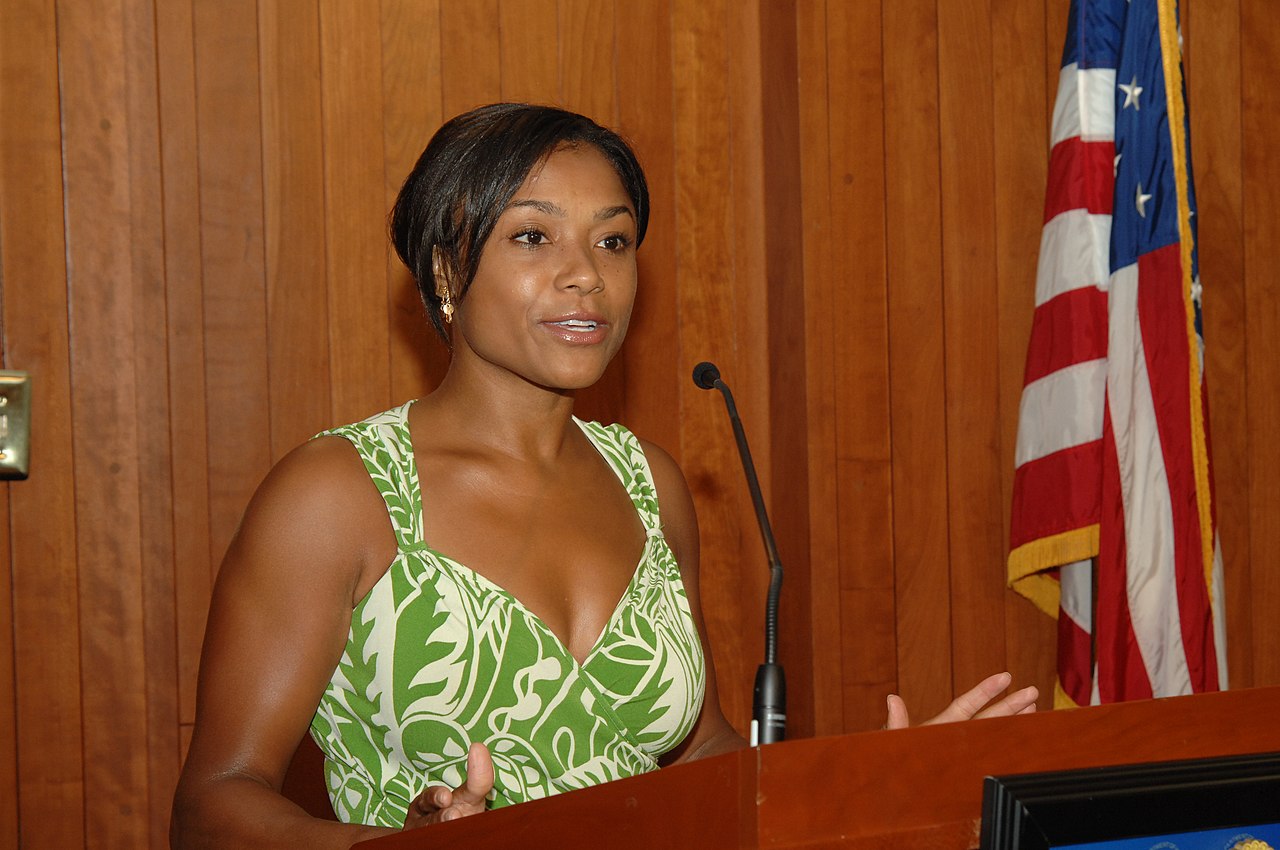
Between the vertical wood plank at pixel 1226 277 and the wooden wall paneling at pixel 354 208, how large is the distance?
6.06 feet

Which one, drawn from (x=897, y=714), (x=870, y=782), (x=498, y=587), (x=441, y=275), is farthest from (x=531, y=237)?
(x=870, y=782)

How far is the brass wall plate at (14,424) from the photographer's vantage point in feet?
8.23

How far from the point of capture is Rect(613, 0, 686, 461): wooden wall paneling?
9.64ft

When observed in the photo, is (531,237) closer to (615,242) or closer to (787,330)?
(615,242)

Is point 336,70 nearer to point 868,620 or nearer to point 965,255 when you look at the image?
point 965,255

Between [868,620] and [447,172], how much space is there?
5.50 ft

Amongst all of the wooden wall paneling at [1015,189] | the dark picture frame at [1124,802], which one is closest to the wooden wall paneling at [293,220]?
the wooden wall paneling at [1015,189]

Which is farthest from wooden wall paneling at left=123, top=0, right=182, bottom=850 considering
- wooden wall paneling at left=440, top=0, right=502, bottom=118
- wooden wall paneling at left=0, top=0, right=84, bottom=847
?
wooden wall paneling at left=440, top=0, right=502, bottom=118

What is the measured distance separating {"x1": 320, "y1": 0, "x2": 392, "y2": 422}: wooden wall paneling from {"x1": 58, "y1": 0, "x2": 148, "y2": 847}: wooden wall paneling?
1.26 ft

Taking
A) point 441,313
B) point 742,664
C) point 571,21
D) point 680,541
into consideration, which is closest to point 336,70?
point 571,21

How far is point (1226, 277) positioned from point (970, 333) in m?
0.64

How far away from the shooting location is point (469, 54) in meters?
2.80

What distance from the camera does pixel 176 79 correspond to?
2592 mm

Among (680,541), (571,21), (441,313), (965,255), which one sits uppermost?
(571,21)
